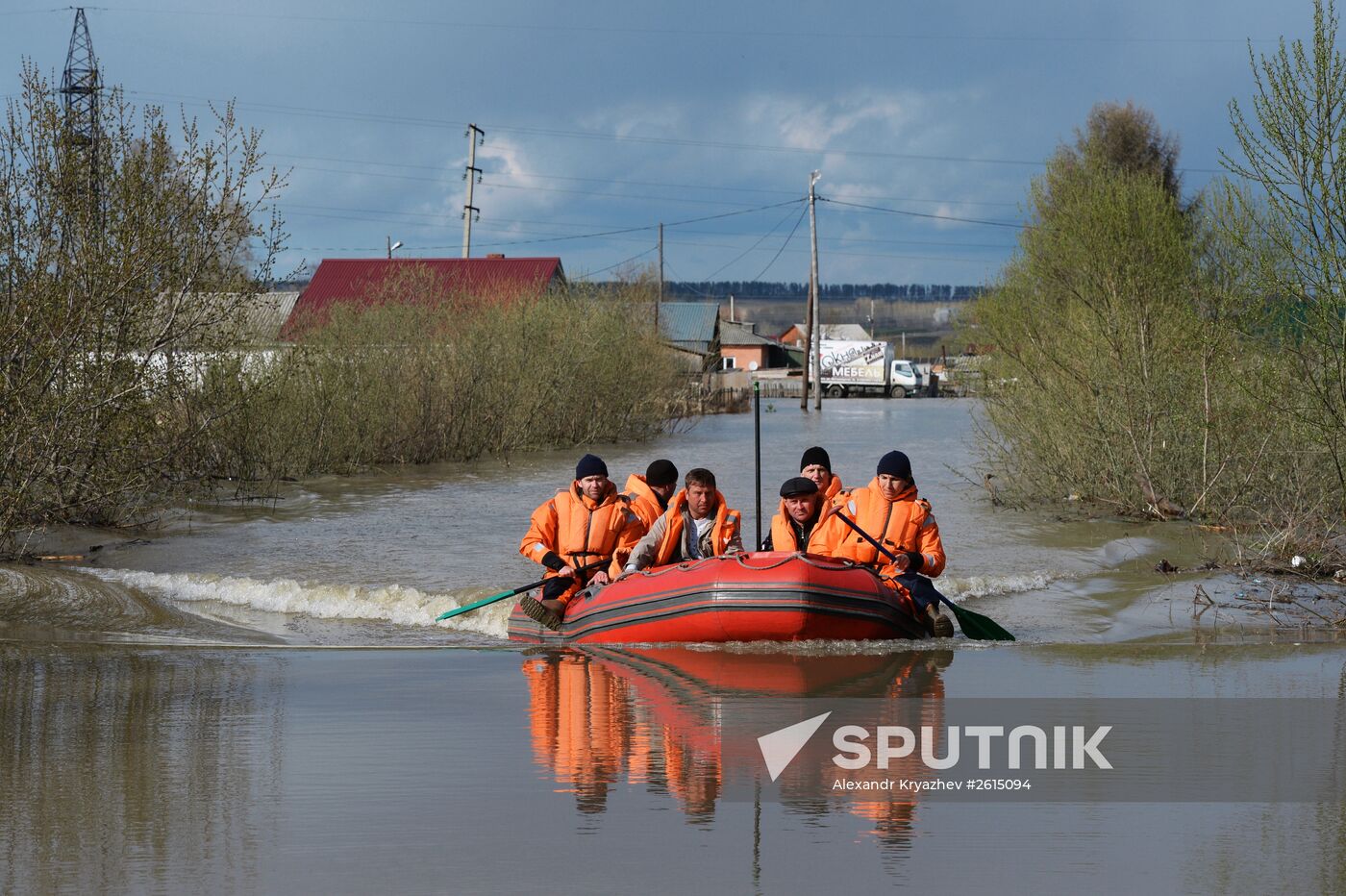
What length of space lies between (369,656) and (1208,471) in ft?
38.4

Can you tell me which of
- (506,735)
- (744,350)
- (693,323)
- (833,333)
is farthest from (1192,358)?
(833,333)

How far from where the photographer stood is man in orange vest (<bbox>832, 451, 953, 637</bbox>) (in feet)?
36.0

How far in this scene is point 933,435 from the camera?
43594mm

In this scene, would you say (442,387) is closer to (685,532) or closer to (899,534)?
(685,532)

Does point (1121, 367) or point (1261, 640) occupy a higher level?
point (1121, 367)

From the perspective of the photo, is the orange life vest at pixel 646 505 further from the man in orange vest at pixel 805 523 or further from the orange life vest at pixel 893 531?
the orange life vest at pixel 893 531

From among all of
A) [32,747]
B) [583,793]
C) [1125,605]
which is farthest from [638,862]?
[1125,605]

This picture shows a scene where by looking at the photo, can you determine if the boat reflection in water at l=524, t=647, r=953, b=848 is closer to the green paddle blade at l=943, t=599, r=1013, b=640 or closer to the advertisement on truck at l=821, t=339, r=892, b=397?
the green paddle blade at l=943, t=599, r=1013, b=640

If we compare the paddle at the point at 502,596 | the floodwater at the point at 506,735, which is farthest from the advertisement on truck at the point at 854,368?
the paddle at the point at 502,596

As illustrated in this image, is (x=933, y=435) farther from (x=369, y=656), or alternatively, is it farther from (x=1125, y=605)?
(x=369, y=656)

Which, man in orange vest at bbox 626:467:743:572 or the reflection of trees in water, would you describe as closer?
the reflection of trees in water

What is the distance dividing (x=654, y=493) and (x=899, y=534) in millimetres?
1955

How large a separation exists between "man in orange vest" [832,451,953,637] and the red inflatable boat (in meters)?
0.18

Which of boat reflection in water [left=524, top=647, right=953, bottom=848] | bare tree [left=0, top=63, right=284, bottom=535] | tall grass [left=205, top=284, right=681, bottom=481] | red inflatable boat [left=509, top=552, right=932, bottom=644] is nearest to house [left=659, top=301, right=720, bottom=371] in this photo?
tall grass [left=205, top=284, right=681, bottom=481]
